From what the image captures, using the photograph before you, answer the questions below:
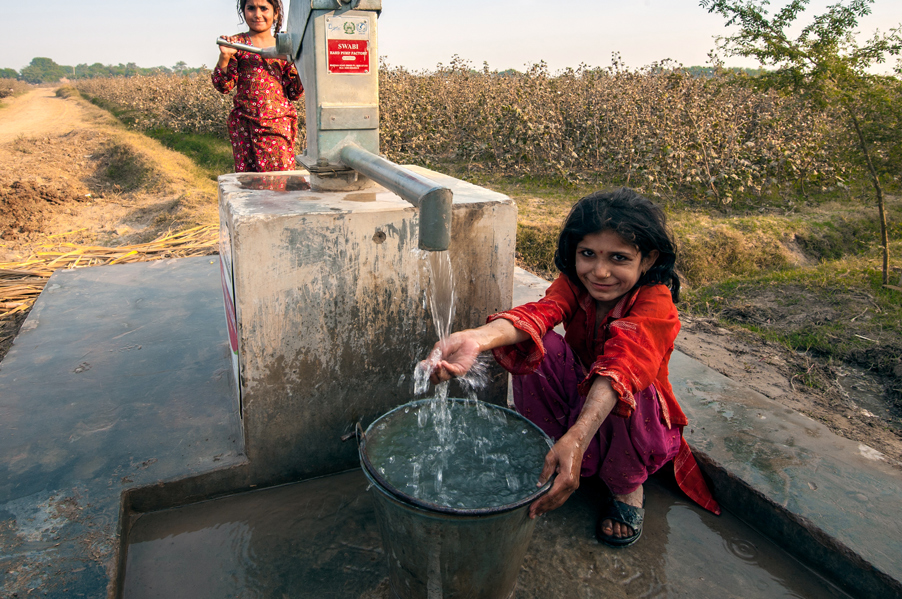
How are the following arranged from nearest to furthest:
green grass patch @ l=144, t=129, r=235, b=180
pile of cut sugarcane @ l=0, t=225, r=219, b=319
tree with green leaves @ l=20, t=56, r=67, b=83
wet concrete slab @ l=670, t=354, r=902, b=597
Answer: wet concrete slab @ l=670, t=354, r=902, b=597, pile of cut sugarcane @ l=0, t=225, r=219, b=319, green grass patch @ l=144, t=129, r=235, b=180, tree with green leaves @ l=20, t=56, r=67, b=83

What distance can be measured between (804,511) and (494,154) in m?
6.55

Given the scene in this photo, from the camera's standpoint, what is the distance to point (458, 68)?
9.46 m

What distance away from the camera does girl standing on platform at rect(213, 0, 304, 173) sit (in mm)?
2906

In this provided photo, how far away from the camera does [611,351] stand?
4.78ft

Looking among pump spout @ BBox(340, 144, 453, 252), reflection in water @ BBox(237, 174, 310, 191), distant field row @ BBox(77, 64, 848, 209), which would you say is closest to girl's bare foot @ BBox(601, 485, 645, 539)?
pump spout @ BBox(340, 144, 453, 252)

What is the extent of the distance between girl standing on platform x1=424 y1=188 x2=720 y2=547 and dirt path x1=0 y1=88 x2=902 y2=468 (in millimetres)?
932

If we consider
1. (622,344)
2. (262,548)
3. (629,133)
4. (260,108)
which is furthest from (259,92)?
(629,133)

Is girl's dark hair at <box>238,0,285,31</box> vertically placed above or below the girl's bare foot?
above

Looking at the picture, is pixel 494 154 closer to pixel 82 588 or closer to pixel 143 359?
pixel 143 359

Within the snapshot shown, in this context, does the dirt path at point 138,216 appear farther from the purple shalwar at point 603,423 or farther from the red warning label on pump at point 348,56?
the red warning label on pump at point 348,56

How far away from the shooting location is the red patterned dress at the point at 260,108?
119 inches

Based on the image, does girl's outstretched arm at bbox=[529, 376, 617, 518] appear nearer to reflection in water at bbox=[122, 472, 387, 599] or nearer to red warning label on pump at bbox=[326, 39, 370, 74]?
reflection in water at bbox=[122, 472, 387, 599]

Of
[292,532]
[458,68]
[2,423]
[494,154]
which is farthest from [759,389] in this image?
[458,68]

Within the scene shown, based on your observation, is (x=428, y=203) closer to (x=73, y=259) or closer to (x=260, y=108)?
(x=260, y=108)
